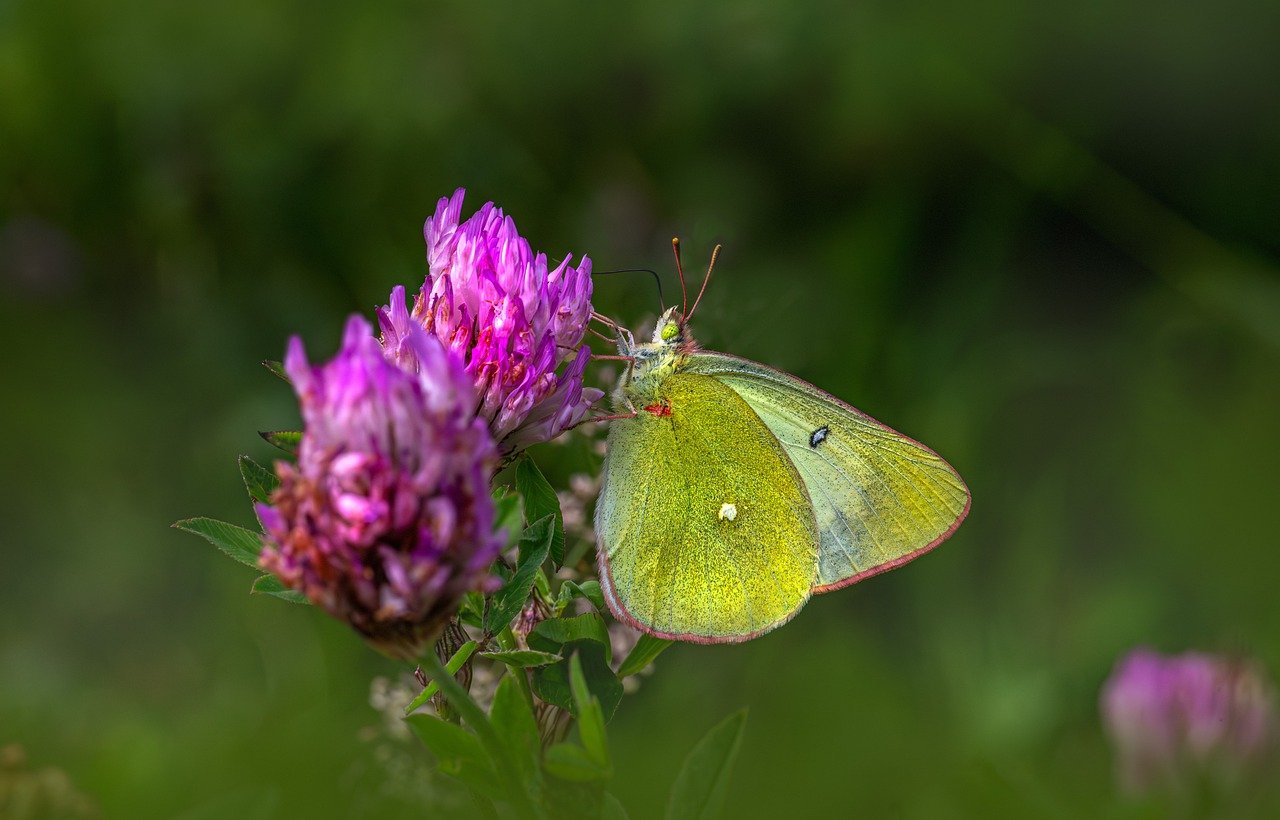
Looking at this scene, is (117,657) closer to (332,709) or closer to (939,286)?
(332,709)

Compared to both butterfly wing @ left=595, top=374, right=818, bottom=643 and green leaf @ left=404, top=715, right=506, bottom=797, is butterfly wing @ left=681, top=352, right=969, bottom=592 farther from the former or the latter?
green leaf @ left=404, top=715, right=506, bottom=797

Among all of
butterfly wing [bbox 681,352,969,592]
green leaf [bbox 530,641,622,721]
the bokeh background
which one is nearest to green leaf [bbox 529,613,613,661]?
green leaf [bbox 530,641,622,721]

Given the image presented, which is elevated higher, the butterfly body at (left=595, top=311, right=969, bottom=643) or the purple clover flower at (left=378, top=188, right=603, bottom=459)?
the purple clover flower at (left=378, top=188, right=603, bottom=459)

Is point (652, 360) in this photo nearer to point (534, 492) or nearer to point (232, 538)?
point (534, 492)

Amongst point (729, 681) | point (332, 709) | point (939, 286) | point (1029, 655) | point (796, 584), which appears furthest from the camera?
point (939, 286)

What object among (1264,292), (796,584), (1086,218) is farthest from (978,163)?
(796,584)
